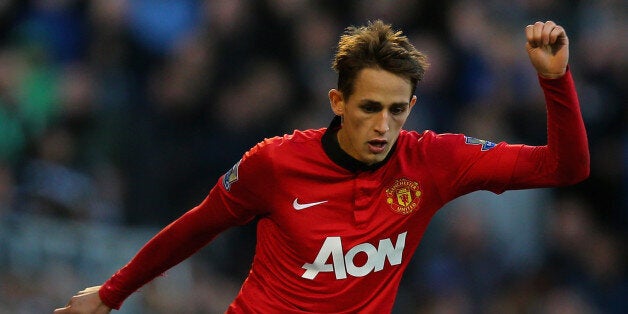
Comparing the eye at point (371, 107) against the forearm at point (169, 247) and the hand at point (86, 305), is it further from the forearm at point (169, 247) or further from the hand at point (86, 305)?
the hand at point (86, 305)

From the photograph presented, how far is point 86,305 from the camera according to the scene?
187 inches

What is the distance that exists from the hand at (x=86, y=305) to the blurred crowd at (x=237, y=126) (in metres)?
2.55

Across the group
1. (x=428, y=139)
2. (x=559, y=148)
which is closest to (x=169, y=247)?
(x=428, y=139)

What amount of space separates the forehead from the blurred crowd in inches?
130

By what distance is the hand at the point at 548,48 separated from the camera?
3771 mm

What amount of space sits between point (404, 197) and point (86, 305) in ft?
4.65

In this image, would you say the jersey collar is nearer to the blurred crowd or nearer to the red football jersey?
the red football jersey

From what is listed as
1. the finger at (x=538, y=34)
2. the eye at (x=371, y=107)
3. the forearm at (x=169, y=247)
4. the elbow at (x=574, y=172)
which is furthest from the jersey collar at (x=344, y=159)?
the finger at (x=538, y=34)

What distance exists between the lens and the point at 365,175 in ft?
14.5

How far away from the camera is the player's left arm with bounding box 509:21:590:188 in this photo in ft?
12.5

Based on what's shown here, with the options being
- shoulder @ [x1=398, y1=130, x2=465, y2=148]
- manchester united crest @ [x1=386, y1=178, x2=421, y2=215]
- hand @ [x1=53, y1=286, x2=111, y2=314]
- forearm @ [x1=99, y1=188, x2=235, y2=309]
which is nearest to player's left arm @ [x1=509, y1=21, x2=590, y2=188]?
shoulder @ [x1=398, y1=130, x2=465, y2=148]

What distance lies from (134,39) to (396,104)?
3956mm

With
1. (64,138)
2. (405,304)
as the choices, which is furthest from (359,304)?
(64,138)

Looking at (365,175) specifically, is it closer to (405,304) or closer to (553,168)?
(553,168)
